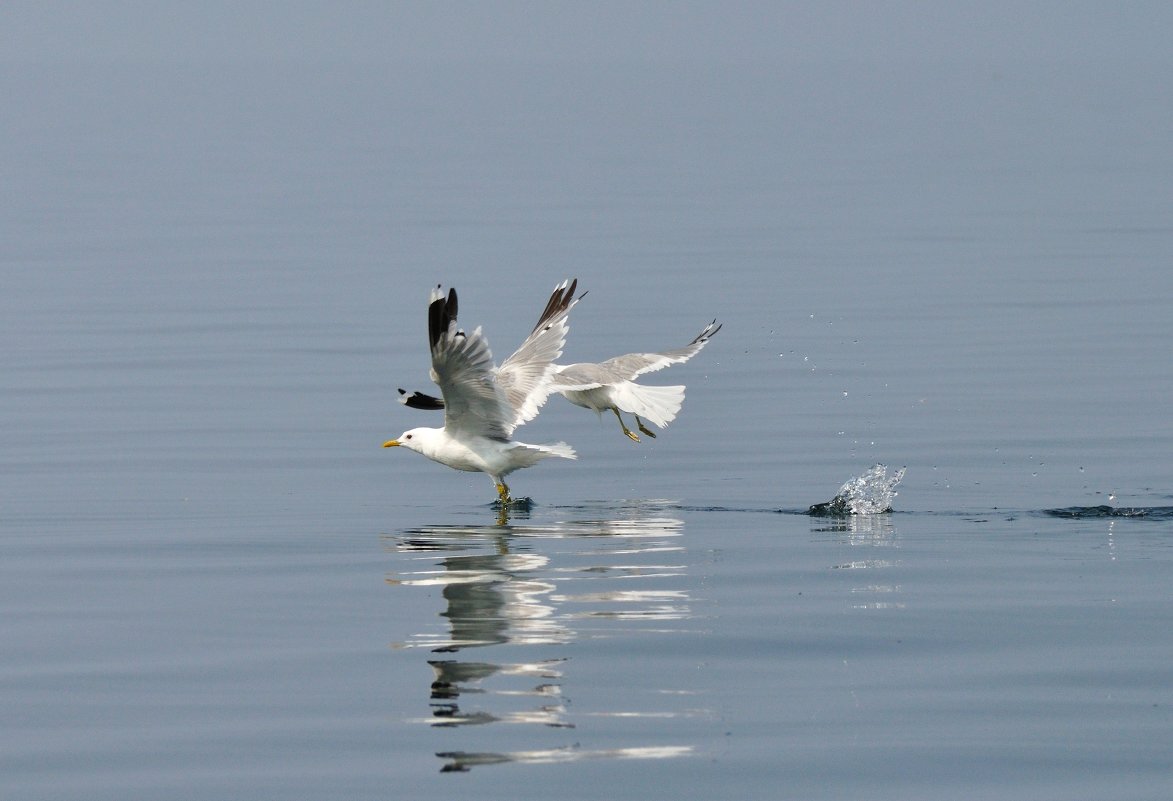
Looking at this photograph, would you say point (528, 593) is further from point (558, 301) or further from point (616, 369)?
point (558, 301)

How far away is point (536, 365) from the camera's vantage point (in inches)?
720

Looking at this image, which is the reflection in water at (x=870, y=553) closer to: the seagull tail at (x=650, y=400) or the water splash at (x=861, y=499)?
the water splash at (x=861, y=499)

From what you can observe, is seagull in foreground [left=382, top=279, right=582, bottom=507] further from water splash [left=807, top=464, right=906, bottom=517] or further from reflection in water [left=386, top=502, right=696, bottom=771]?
water splash [left=807, top=464, right=906, bottom=517]

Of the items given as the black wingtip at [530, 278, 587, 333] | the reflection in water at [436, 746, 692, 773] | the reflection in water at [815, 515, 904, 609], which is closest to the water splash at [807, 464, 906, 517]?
the reflection in water at [815, 515, 904, 609]

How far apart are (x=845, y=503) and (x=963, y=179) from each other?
4008 centimetres

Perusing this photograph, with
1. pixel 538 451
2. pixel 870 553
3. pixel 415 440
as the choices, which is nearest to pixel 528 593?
pixel 870 553

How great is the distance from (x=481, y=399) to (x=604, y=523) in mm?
1623

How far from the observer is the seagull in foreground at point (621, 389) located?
59.4 feet

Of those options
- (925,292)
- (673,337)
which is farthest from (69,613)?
(925,292)

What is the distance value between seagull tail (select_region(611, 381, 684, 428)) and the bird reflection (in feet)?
6.98

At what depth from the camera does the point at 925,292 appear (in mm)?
29969

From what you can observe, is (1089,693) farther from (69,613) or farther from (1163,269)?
(1163,269)

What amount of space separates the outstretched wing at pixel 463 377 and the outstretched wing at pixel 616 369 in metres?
1.56

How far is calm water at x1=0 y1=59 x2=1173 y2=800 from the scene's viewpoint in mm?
9258
